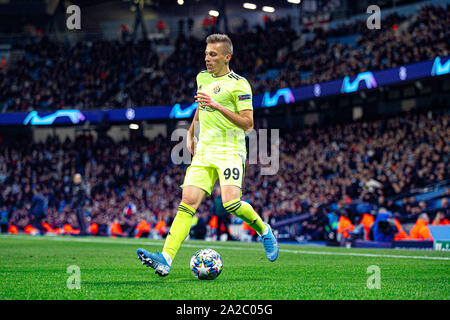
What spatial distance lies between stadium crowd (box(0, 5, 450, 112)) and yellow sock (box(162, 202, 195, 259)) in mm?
18676

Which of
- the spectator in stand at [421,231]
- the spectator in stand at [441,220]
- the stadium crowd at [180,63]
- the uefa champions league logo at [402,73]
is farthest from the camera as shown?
the stadium crowd at [180,63]

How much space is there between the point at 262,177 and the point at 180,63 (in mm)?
10981

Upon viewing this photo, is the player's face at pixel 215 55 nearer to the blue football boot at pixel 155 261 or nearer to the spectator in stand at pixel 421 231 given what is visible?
the blue football boot at pixel 155 261

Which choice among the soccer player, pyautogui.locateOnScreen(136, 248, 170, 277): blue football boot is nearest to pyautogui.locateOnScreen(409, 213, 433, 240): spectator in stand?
the soccer player

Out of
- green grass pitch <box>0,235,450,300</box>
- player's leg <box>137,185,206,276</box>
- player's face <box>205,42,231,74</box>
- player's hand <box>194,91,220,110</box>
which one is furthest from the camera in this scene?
player's face <box>205,42,231,74</box>

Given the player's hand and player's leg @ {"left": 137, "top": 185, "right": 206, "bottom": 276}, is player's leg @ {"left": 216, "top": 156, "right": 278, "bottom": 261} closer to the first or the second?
player's leg @ {"left": 137, "top": 185, "right": 206, "bottom": 276}

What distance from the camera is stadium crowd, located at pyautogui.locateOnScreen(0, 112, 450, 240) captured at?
66.4 feet

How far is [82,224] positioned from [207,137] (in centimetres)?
1460

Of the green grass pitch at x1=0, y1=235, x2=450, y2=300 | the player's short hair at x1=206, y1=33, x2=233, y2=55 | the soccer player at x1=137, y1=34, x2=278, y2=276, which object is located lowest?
the green grass pitch at x1=0, y1=235, x2=450, y2=300

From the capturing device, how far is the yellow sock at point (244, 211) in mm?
6137

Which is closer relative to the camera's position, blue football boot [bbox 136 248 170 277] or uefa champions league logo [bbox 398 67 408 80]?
blue football boot [bbox 136 248 170 277]

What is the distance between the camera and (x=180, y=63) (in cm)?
3447

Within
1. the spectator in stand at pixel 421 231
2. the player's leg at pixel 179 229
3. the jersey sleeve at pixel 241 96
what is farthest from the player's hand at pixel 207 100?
the spectator in stand at pixel 421 231
